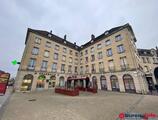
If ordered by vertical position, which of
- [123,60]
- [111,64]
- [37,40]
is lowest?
[111,64]

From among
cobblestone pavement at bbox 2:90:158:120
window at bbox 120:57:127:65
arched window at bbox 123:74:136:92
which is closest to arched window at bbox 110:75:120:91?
arched window at bbox 123:74:136:92

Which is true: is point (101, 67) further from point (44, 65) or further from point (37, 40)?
point (37, 40)

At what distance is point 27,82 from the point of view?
59.5 feet

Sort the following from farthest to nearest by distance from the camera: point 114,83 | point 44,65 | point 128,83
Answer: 1. point 44,65
2. point 114,83
3. point 128,83

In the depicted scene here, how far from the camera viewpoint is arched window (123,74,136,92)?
51.9ft

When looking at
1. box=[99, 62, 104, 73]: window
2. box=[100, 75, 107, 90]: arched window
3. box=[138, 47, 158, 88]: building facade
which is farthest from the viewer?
box=[138, 47, 158, 88]: building facade

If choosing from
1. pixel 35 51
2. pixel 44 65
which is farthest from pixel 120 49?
pixel 35 51

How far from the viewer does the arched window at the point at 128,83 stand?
15.8m

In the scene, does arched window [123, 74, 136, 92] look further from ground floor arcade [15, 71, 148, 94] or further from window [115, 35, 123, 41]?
window [115, 35, 123, 41]

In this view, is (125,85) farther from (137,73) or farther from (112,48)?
(112,48)

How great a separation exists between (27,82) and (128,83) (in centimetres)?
2065

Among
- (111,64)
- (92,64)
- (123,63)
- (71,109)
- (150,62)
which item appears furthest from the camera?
(150,62)

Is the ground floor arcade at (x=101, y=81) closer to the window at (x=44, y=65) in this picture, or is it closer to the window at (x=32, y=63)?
the window at (x=44, y=65)

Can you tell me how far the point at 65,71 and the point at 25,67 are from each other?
9976mm
